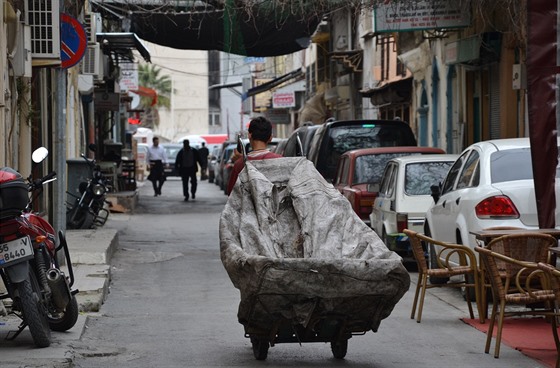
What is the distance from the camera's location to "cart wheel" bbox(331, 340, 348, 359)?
9094mm

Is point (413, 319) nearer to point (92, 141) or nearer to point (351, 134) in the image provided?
point (351, 134)

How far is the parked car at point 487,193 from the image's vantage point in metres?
12.1

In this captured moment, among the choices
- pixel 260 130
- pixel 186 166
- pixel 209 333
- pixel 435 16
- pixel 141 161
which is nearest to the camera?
pixel 260 130

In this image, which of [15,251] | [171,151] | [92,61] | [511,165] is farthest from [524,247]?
[171,151]

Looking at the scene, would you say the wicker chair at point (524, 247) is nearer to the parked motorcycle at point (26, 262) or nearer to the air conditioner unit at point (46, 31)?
the parked motorcycle at point (26, 262)

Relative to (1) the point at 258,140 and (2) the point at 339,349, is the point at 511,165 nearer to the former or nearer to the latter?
(1) the point at 258,140

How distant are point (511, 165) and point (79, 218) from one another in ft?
32.7

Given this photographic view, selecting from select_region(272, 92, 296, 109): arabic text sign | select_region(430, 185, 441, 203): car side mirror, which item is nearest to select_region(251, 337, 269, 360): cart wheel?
select_region(430, 185, 441, 203): car side mirror

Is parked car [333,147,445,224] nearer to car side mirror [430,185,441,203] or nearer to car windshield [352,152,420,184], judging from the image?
car windshield [352,152,420,184]

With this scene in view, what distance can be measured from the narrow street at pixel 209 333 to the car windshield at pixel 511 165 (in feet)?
4.55

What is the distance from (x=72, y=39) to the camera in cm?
1541

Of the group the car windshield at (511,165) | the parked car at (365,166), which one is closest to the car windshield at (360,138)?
the parked car at (365,166)

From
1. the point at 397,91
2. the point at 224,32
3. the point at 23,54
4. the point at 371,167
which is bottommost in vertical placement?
the point at 371,167

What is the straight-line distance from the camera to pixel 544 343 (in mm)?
9984
